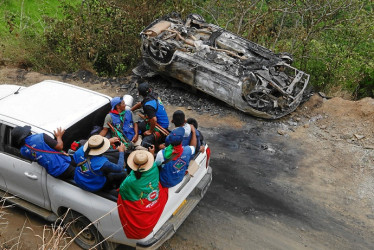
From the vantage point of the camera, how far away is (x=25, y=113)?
5.00 metres

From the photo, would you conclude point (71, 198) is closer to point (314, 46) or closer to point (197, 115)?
point (197, 115)

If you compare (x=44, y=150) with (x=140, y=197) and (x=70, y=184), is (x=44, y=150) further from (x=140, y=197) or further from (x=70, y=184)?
(x=140, y=197)

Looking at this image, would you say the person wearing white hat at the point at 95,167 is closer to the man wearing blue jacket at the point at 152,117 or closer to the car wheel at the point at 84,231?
the car wheel at the point at 84,231

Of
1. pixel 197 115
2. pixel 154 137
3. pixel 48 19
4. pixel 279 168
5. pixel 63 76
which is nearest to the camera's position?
pixel 154 137

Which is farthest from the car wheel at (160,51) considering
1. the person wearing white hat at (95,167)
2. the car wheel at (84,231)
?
the car wheel at (84,231)

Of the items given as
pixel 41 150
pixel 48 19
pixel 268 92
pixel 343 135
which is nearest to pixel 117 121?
pixel 41 150

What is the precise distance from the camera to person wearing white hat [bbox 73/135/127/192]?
13.6 ft

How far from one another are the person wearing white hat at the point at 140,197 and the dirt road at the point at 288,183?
119 centimetres

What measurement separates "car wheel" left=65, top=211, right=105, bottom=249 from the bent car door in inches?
19.8

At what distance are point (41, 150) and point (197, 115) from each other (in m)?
4.63

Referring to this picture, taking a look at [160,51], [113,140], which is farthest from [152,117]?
[160,51]

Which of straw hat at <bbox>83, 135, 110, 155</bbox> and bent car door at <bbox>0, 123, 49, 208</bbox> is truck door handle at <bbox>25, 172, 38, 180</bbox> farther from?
straw hat at <bbox>83, 135, 110, 155</bbox>

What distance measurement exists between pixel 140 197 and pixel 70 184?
1137mm

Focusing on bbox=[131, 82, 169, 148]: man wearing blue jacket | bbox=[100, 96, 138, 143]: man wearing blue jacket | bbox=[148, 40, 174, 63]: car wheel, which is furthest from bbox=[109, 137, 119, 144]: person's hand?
bbox=[148, 40, 174, 63]: car wheel
